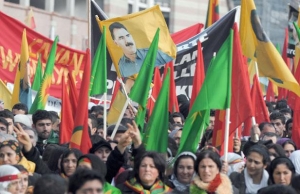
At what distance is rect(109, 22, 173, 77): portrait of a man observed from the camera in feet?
43.2

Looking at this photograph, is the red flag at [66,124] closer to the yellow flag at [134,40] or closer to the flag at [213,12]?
the yellow flag at [134,40]

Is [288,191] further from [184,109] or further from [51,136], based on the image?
[184,109]

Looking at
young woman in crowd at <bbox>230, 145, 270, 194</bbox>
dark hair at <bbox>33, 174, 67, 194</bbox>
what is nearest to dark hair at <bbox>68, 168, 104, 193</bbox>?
dark hair at <bbox>33, 174, 67, 194</bbox>

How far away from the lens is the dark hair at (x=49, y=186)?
25.0 ft

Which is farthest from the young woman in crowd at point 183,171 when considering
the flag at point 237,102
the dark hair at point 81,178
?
the dark hair at point 81,178

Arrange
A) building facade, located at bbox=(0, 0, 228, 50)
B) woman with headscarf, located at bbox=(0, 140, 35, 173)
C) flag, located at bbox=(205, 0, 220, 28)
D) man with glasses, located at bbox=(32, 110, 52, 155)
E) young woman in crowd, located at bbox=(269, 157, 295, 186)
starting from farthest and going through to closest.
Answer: building facade, located at bbox=(0, 0, 228, 50) → flag, located at bbox=(205, 0, 220, 28) → man with glasses, located at bbox=(32, 110, 52, 155) → young woman in crowd, located at bbox=(269, 157, 295, 186) → woman with headscarf, located at bbox=(0, 140, 35, 173)

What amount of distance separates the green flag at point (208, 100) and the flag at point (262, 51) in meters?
1.34

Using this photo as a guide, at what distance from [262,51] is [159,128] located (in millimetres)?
2546

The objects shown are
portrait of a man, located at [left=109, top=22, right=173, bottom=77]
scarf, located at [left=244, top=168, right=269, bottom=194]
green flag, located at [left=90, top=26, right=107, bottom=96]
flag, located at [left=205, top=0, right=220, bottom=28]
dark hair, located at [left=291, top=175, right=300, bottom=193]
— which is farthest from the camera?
flag, located at [left=205, top=0, right=220, bottom=28]

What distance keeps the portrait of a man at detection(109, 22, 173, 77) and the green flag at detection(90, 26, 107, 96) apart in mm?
785

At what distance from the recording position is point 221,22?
47.5ft

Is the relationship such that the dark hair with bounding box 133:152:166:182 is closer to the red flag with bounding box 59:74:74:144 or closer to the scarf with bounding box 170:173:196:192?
the scarf with bounding box 170:173:196:192

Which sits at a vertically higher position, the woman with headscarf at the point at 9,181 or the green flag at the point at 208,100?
the green flag at the point at 208,100

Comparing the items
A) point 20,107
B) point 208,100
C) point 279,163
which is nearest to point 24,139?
point 208,100
